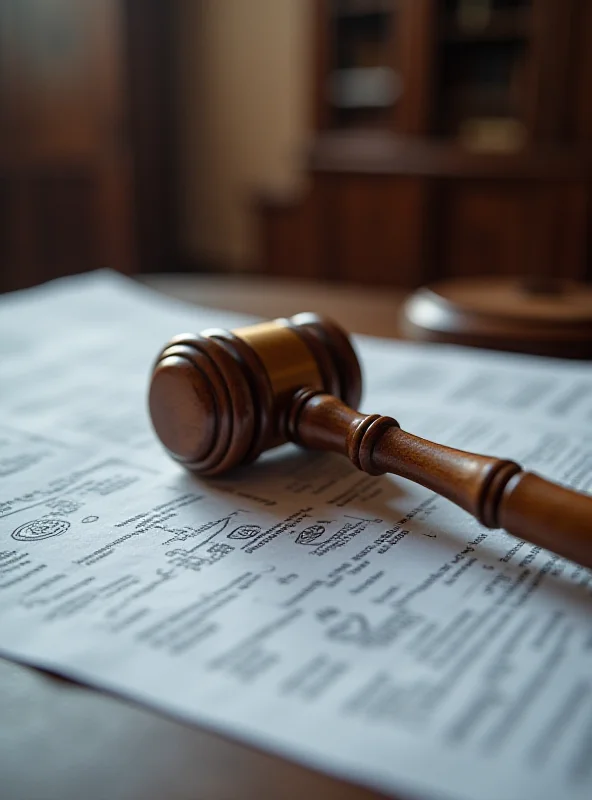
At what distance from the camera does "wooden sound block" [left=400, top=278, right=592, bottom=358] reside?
792 millimetres

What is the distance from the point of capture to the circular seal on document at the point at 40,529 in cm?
41

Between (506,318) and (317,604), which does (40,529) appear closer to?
(317,604)

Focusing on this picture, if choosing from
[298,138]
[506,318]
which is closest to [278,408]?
[506,318]

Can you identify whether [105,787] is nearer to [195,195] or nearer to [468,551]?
[468,551]

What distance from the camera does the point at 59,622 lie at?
0.33m

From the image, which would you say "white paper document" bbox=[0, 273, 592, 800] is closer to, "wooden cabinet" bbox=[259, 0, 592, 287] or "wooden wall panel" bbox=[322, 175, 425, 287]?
"wooden cabinet" bbox=[259, 0, 592, 287]

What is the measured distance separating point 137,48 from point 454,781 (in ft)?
10.7

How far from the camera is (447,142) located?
2.72 meters

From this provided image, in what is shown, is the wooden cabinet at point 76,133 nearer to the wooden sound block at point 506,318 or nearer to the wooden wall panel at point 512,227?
the wooden wall panel at point 512,227

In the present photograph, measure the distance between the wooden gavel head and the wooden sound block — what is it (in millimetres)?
345

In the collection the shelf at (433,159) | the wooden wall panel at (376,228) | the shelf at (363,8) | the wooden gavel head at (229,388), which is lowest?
the wooden wall panel at (376,228)

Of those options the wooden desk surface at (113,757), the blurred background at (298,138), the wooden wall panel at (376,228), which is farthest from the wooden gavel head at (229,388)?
the wooden wall panel at (376,228)

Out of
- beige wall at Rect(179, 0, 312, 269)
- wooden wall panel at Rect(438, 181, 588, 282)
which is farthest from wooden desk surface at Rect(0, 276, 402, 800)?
beige wall at Rect(179, 0, 312, 269)

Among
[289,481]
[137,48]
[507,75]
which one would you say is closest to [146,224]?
[137,48]
